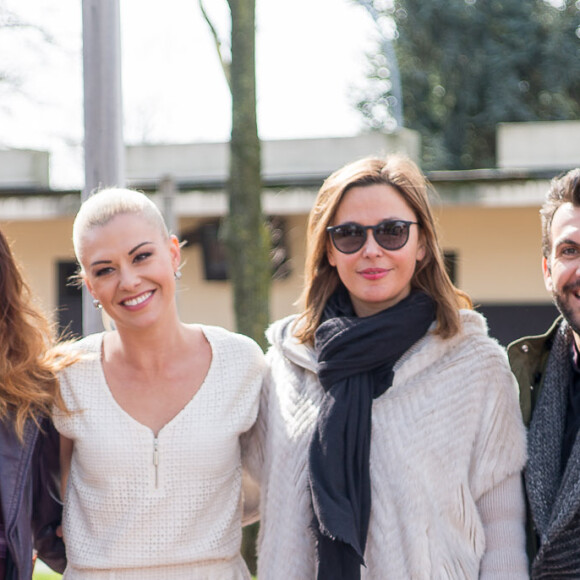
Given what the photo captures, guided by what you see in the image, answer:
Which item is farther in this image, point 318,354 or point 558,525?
point 318,354

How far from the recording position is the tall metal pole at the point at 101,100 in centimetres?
375

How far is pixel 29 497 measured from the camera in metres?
3.09

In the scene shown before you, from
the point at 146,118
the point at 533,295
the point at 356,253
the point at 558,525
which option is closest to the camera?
the point at 558,525

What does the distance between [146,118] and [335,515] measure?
2548 centimetres

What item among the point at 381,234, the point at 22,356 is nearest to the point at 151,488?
the point at 22,356

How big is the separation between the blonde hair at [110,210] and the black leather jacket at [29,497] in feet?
2.06

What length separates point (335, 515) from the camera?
2.85 metres

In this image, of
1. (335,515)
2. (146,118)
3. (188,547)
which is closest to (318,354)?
(335,515)

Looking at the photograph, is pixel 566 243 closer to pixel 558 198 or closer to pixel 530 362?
pixel 558 198

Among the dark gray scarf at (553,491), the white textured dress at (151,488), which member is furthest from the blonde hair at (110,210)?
the dark gray scarf at (553,491)

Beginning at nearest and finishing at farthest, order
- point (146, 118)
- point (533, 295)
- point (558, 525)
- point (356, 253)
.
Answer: point (558, 525) < point (356, 253) < point (533, 295) < point (146, 118)

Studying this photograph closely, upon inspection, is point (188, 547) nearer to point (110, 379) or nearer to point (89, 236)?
point (110, 379)

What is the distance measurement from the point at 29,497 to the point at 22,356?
0.48m

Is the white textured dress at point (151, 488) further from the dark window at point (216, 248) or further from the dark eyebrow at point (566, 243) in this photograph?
the dark window at point (216, 248)
